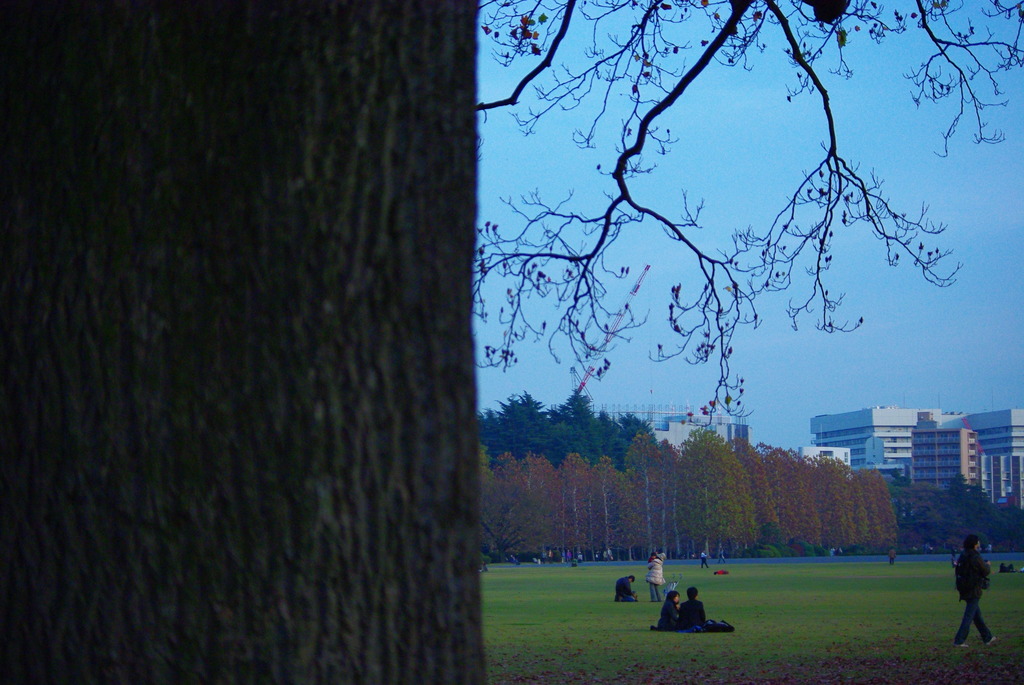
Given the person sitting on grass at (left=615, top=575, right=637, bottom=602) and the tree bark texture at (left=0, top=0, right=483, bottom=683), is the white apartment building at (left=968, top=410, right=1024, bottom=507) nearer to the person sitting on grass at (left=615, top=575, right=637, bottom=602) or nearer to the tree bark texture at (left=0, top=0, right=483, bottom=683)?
the person sitting on grass at (left=615, top=575, right=637, bottom=602)

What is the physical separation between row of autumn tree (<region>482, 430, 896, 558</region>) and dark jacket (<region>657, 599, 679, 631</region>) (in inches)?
2237

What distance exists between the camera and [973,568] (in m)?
14.5

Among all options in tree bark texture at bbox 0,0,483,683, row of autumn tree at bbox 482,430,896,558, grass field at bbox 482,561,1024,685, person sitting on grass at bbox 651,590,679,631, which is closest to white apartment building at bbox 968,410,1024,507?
row of autumn tree at bbox 482,430,896,558

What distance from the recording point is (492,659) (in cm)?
→ 1450

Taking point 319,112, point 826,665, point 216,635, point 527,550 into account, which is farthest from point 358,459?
point 527,550

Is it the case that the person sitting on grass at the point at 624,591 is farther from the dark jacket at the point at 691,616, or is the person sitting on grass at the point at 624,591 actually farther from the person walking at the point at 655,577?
the dark jacket at the point at 691,616

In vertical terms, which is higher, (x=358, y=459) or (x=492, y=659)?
(x=358, y=459)

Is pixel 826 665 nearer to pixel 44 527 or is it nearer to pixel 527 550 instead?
pixel 44 527

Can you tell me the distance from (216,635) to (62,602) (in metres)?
0.30

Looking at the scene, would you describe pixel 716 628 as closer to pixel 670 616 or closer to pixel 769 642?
pixel 670 616

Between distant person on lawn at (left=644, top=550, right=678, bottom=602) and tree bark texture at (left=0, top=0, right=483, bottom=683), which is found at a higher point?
tree bark texture at (left=0, top=0, right=483, bottom=683)

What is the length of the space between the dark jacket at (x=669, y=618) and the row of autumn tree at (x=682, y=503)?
56.8 meters

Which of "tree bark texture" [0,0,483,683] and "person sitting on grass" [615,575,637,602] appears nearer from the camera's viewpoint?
"tree bark texture" [0,0,483,683]

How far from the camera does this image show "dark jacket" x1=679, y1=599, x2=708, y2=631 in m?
18.1
